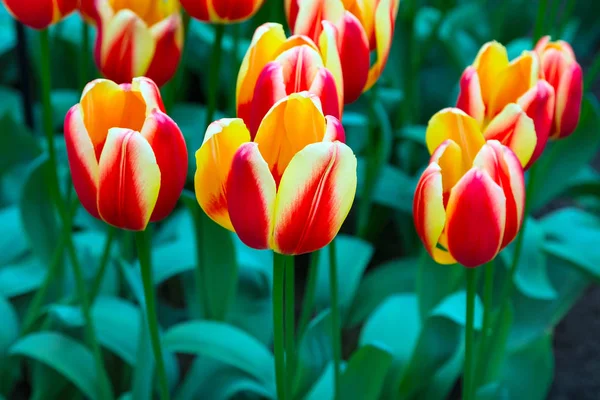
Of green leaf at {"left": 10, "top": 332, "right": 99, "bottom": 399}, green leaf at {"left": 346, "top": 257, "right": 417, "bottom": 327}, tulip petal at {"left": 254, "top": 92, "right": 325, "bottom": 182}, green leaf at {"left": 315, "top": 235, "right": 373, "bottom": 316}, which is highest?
tulip petal at {"left": 254, "top": 92, "right": 325, "bottom": 182}

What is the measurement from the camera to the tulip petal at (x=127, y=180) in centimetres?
55

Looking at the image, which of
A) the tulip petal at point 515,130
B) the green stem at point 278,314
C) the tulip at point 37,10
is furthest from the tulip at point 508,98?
the tulip at point 37,10

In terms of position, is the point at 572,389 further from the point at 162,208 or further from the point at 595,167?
the point at 162,208

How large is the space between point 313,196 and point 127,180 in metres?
0.13

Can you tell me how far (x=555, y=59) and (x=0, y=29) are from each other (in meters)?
1.30

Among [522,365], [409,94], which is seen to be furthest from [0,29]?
[522,365]

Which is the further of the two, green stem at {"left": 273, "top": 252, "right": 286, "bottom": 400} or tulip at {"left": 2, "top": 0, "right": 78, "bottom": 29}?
tulip at {"left": 2, "top": 0, "right": 78, "bottom": 29}

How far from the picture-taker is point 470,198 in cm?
59

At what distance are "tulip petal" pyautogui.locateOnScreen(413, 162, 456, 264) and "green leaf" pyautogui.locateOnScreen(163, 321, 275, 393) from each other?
1.47 ft

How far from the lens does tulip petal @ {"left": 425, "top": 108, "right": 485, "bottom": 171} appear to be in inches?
24.9

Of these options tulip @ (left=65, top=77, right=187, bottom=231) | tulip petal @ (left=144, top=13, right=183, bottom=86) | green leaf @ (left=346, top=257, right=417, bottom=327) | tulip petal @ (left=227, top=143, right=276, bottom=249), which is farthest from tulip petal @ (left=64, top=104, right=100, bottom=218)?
green leaf @ (left=346, top=257, right=417, bottom=327)

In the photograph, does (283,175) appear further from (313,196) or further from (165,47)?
(165,47)

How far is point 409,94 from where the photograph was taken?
5.16 feet

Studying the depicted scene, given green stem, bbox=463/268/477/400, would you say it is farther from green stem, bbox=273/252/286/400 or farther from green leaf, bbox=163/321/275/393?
green leaf, bbox=163/321/275/393
